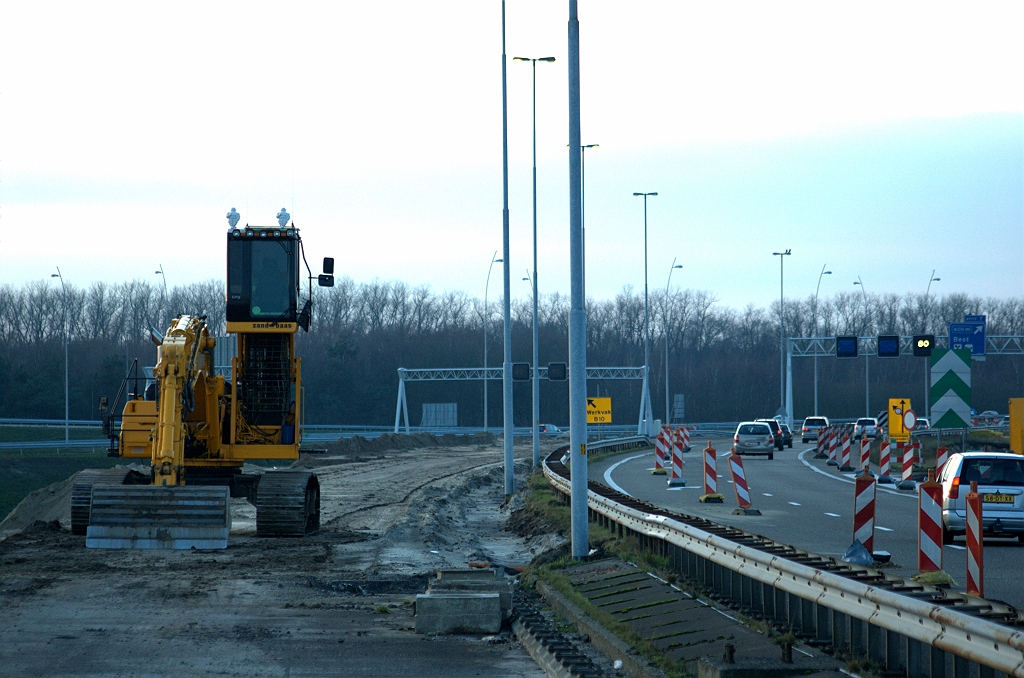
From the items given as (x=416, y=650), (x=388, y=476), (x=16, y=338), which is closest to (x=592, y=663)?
(x=416, y=650)

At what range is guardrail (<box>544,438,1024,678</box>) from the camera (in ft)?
21.5

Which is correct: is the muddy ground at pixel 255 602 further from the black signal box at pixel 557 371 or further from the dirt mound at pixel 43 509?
the black signal box at pixel 557 371

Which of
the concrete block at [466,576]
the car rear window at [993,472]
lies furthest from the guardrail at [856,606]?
the car rear window at [993,472]

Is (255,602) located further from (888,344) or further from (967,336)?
(888,344)

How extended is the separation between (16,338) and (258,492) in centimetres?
9161

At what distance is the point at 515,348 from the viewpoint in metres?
116

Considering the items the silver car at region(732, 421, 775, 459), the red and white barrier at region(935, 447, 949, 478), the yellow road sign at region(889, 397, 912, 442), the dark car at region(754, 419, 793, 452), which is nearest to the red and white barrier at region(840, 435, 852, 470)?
the yellow road sign at region(889, 397, 912, 442)

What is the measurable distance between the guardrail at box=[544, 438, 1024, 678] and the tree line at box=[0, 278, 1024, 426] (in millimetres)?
79581

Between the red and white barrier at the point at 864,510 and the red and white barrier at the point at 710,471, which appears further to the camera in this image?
the red and white barrier at the point at 710,471

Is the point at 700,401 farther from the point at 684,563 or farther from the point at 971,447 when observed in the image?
the point at 684,563

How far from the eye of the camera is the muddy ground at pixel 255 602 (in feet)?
31.7

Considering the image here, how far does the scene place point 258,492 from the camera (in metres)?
19.2

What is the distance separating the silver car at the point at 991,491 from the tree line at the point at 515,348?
250ft

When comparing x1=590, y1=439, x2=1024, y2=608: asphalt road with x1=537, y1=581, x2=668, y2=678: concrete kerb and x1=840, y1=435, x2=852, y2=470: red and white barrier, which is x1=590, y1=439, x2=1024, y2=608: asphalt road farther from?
x1=537, y1=581, x2=668, y2=678: concrete kerb
